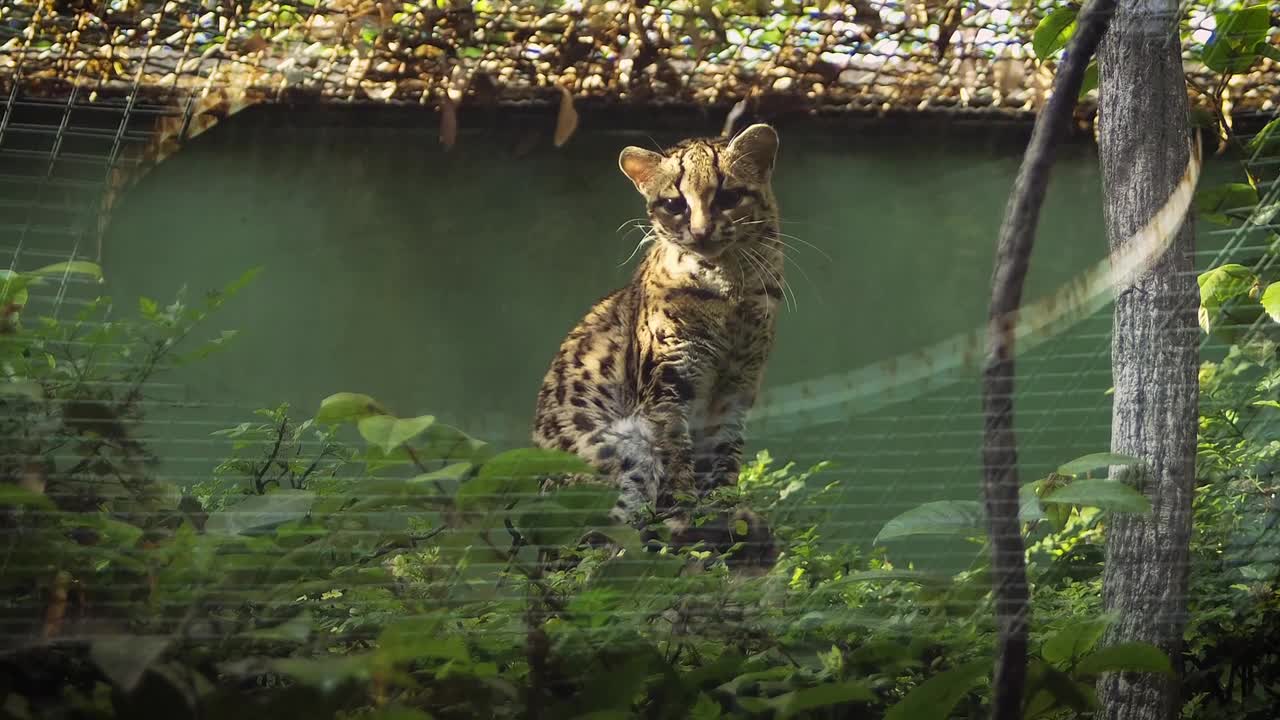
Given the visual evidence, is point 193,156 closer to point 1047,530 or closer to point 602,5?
point 602,5

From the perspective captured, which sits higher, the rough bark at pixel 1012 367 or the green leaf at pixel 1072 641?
the rough bark at pixel 1012 367

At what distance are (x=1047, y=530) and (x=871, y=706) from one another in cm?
105

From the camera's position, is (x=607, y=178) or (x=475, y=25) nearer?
(x=475, y=25)

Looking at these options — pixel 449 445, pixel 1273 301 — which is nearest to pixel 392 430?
pixel 449 445

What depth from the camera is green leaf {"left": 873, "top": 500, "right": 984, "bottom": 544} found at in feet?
4.41

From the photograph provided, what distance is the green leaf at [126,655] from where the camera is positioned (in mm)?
1006

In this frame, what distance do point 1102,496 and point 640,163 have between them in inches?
65.0

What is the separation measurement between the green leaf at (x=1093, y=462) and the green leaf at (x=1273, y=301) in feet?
1.21


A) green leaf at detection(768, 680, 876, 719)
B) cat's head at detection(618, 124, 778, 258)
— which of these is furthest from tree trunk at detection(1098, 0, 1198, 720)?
cat's head at detection(618, 124, 778, 258)

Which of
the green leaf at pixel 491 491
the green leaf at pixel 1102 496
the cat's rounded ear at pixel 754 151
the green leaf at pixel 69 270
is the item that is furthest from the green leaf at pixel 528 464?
the cat's rounded ear at pixel 754 151

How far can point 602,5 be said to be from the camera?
82.4 inches

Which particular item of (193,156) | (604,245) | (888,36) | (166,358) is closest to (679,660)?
(166,358)

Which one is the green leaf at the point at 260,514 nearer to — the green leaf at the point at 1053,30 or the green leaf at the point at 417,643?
the green leaf at the point at 417,643

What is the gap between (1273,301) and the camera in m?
1.66
